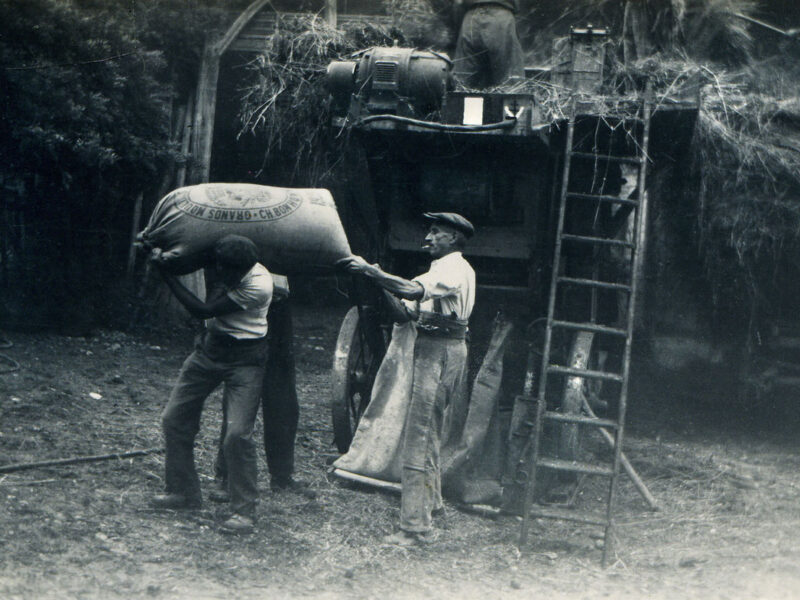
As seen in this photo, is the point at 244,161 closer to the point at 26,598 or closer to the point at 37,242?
the point at 37,242

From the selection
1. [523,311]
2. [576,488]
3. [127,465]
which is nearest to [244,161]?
[523,311]

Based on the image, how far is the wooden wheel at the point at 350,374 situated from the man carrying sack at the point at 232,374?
46.6 inches

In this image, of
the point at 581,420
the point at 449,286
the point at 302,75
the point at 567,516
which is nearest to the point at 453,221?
the point at 449,286

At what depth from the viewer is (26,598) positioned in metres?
3.44

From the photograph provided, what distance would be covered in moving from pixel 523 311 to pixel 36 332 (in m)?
5.03

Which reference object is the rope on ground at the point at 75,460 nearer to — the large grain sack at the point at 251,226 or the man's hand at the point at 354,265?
the large grain sack at the point at 251,226

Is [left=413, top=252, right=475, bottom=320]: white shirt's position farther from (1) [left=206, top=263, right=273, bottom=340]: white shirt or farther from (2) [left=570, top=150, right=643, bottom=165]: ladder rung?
(2) [left=570, top=150, right=643, bottom=165]: ladder rung

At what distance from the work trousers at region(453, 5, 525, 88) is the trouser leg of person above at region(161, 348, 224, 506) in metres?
2.98

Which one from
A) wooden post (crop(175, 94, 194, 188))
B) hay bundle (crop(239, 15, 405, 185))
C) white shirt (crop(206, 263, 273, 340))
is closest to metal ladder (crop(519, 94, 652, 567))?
white shirt (crop(206, 263, 273, 340))

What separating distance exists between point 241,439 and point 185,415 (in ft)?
1.13

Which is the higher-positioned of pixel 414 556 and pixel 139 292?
pixel 139 292

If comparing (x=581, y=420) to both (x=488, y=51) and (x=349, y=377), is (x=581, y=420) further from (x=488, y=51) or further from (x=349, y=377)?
(x=488, y=51)

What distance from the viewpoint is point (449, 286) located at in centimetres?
471

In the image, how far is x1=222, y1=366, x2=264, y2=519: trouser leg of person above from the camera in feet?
14.5
